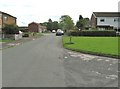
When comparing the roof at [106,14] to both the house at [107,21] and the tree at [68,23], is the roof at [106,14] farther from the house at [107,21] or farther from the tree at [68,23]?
the tree at [68,23]

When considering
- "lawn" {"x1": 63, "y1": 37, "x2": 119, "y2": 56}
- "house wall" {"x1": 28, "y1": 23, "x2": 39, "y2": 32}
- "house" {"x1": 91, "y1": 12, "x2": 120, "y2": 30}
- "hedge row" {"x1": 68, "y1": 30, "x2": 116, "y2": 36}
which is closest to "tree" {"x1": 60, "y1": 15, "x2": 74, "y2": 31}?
"house" {"x1": 91, "y1": 12, "x2": 120, "y2": 30}

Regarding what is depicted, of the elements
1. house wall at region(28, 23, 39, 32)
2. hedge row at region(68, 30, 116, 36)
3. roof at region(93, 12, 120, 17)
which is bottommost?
hedge row at region(68, 30, 116, 36)

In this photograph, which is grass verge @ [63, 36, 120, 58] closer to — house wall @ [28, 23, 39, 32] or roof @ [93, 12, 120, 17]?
roof @ [93, 12, 120, 17]

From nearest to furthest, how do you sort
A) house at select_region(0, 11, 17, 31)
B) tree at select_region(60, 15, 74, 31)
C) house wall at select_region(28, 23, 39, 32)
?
1. house at select_region(0, 11, 17, 31)
2. tree at select_region(60, 15, 74, 31)
3. house wall at select_region(28, 23, 39, 32)

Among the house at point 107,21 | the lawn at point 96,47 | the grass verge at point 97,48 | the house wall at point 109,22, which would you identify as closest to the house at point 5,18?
the house at point 107,21

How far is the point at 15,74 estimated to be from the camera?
12.6 metres

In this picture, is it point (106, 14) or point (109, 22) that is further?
point (106, 14)

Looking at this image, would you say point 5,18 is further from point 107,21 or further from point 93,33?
point 107,21

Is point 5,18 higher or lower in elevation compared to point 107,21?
higher

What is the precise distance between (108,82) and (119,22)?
7457 cm

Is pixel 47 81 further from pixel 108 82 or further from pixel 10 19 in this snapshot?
pixel 10 19

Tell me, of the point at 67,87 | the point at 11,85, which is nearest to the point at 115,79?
the point at 67,87

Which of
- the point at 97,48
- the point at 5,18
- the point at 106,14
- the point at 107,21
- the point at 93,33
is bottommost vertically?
the point at 97,48

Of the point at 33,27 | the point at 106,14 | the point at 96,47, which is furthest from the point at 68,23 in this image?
the point at 96,47
